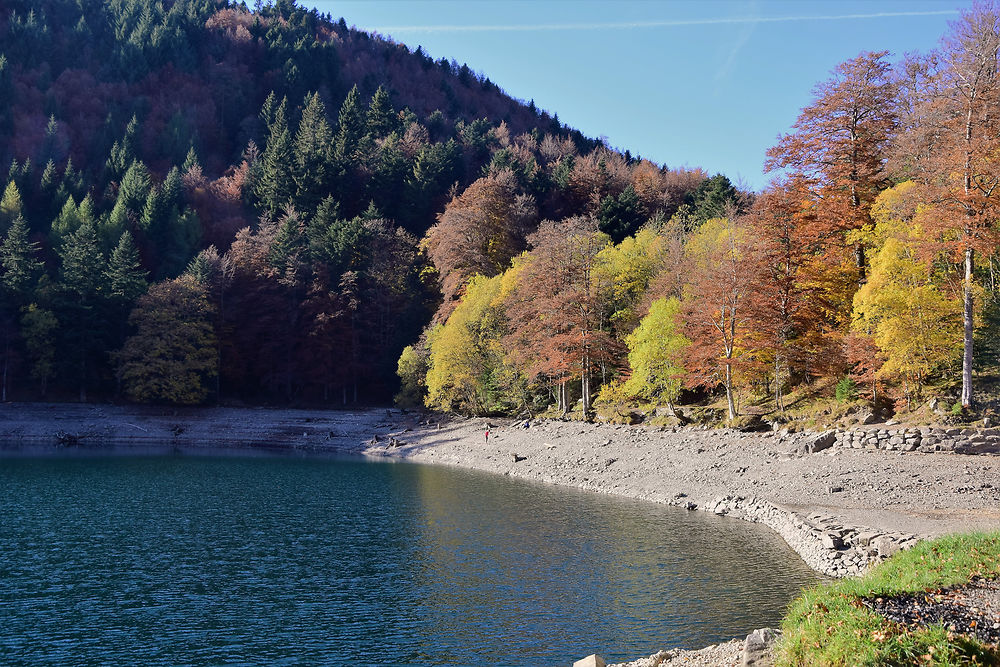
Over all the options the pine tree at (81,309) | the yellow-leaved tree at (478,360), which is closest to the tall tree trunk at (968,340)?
the yellow-leaved tree at (478,360)

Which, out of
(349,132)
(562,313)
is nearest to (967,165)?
(562,313)

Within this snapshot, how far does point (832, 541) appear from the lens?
23375 millimetres

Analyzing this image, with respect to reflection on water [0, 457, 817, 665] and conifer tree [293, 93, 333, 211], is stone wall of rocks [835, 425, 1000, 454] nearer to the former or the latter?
reflection on water [0, 457, 817, 665]

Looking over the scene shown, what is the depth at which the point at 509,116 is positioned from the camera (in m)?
159

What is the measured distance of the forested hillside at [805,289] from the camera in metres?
33.7

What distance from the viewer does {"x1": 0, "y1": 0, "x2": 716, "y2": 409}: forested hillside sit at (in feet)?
240

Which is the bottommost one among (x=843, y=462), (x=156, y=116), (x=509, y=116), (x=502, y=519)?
(x=502, y=519)

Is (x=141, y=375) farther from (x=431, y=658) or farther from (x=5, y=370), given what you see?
(x=431, y=658)

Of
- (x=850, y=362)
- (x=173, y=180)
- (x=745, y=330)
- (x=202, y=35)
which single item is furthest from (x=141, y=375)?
(x=202, y=35)

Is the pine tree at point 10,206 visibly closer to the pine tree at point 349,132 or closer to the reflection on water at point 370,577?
the pine tree at point 349,132

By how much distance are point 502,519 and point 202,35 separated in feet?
494

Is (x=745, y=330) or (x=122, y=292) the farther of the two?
(x=122, y=292)

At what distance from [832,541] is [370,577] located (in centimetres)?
1478

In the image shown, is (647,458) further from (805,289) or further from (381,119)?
(381,119)
